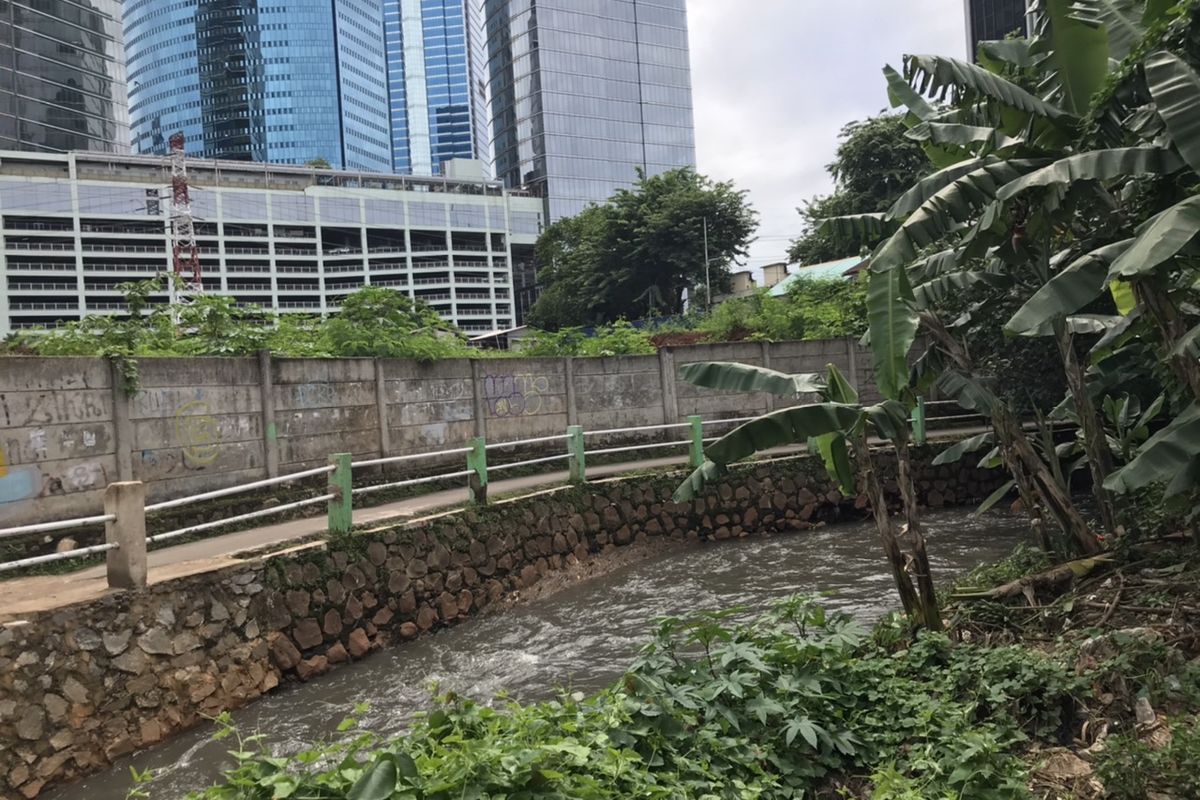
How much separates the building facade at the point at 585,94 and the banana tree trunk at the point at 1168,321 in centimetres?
8875

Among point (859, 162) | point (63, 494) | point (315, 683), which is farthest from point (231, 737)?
point (859, 162)

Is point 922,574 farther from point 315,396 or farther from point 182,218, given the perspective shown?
point 182,218

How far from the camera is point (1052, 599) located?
6477 millimetres

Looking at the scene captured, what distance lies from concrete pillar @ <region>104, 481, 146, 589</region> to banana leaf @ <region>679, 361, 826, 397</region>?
427 centimetres

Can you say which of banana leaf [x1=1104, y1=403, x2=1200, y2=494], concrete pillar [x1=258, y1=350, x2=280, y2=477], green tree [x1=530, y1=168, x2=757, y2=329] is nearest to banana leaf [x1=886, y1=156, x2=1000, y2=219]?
banana leaf [x1=1104, y1=403, x2=1200, y2=494]

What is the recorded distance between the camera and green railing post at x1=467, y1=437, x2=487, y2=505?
10188mm

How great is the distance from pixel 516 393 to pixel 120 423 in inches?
254

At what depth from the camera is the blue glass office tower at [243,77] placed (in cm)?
11144

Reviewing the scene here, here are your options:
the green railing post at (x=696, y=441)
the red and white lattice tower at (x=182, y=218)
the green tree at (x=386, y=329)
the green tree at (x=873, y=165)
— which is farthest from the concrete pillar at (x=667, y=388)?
the red and white lattice tower at (x=182, y=218)

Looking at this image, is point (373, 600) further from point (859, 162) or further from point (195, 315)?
point (859, 162)

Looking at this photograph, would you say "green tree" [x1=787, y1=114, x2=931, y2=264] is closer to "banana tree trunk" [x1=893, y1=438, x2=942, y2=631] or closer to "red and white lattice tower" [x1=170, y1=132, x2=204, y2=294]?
"banana tree trunk" [x1=893, y1=438, x2=942, y2=631]

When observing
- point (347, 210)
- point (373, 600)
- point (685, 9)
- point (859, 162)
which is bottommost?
point (373, 600)

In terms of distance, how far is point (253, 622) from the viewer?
7.23 meters

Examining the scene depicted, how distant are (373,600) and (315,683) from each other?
113cm
